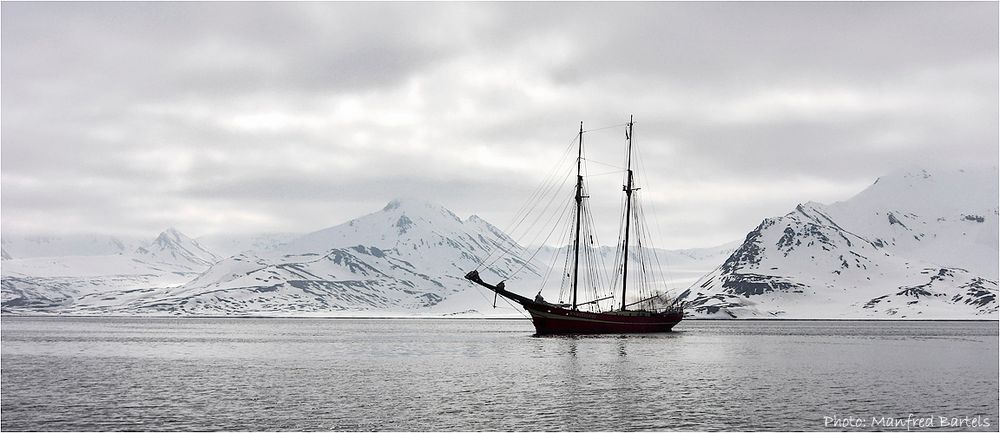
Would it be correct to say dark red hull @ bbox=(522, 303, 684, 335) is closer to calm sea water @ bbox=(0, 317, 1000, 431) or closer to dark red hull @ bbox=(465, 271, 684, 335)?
dark red hull @ bbox=(465, 271, 684, 335)

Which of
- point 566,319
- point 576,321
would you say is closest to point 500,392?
point 576,321

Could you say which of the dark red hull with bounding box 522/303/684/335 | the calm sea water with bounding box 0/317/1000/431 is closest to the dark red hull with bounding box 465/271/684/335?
the dark red hull with bounding box 522/303/684/335

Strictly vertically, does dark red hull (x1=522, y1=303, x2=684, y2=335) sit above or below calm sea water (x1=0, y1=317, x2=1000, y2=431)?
above

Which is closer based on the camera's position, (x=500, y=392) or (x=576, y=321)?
(x=500, y=392)

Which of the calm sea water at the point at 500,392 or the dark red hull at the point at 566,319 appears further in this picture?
the dark red hull at the point at 566,319

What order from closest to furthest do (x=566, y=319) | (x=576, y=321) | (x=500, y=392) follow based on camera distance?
1. (x=500, y=392)
2. (x=576, y=321)
3. (x=566, y=319)

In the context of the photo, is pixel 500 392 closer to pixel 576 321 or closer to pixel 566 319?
pixel 576 321

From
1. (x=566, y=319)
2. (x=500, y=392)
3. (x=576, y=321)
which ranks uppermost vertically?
(x=566, y=319)

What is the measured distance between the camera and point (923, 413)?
62031mm

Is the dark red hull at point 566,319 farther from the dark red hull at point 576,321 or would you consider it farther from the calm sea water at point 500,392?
the calm sea water at point 500,392

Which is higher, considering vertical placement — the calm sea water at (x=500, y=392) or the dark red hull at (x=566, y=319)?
the dark red hull at (x=566, y=319)

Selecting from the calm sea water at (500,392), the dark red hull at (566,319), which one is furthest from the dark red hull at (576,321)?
the calm sea water at (500,392)

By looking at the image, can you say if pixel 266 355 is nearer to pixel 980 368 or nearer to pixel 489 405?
pixel 489 405

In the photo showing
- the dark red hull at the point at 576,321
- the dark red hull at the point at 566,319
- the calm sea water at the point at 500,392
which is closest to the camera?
the calm sea water at the point at 500,392
